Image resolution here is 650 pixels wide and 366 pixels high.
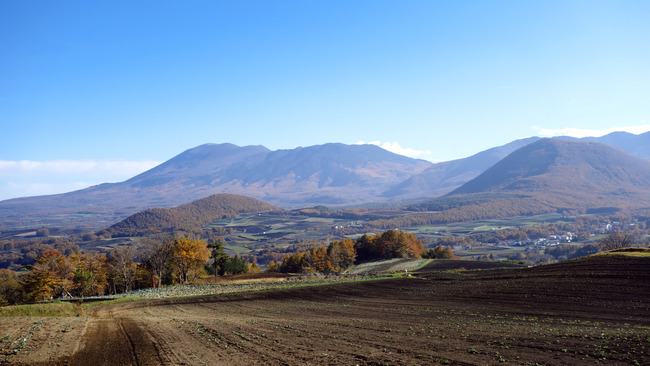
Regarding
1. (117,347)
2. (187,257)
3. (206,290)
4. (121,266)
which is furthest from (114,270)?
(117,347)

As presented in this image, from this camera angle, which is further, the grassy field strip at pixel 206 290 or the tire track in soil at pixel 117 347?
the grassy field strip at pixel 206 290

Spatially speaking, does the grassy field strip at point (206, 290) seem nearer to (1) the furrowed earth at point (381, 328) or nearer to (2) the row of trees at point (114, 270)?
(1) the furrowed earth at point (381, 328)

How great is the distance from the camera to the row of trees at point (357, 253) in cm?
9988

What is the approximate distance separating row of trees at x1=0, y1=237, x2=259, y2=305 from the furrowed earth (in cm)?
2784

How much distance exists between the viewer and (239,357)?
17500 mm

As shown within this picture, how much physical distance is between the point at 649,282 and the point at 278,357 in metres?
35.4

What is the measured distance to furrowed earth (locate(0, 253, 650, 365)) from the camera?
56.0ft

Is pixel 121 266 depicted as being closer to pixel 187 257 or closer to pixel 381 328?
pixel 187 257

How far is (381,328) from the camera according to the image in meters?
23.3

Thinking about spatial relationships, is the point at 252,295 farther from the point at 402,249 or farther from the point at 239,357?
the point at 402,249

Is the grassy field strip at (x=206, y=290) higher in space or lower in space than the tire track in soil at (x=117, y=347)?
lower

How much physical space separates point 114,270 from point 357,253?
2584 inches

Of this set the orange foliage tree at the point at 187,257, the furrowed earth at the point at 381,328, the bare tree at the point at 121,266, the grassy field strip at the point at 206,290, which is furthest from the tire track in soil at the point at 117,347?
the bare tree at the point at 121,266

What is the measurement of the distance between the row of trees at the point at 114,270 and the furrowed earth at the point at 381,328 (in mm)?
27836
